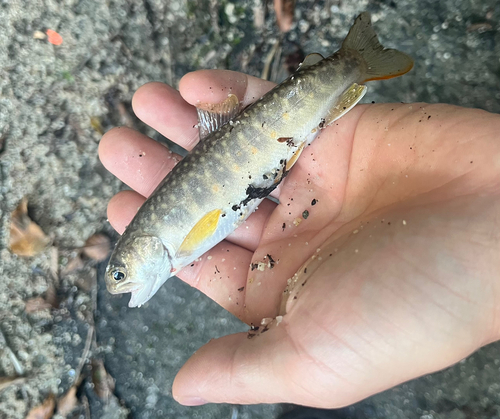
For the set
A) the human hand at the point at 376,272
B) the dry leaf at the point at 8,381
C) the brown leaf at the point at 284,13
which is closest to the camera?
the human hand at the point at 376,272

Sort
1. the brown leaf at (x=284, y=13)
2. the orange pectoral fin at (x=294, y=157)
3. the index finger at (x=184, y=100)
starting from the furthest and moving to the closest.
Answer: the brown leaf at (x=284, y=13), the index finger at (x=184, y=100), the orange pectoral fin at (x=294, y=157)

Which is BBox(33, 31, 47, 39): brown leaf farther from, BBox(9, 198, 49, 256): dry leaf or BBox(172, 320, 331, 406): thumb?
BBox(172, 320, 331, 406): thumb

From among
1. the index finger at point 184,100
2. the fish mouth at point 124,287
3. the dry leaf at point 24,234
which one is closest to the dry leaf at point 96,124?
the index finger at point 184,100

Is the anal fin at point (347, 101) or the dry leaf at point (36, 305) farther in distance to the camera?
the dry leaf at point (36, 305)

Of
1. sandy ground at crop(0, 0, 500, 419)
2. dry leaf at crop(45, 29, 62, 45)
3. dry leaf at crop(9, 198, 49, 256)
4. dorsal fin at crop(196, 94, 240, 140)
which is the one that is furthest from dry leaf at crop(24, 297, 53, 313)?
dry leaf at crop(45, 29, 62, 45)

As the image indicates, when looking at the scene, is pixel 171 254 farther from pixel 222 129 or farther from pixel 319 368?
pixel 319 368

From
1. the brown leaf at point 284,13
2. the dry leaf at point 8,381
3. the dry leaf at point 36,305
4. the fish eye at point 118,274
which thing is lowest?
the dry leaf at point 8,381

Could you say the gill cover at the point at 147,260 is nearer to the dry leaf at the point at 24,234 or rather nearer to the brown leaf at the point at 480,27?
the dry leaf at the point at 24,234
